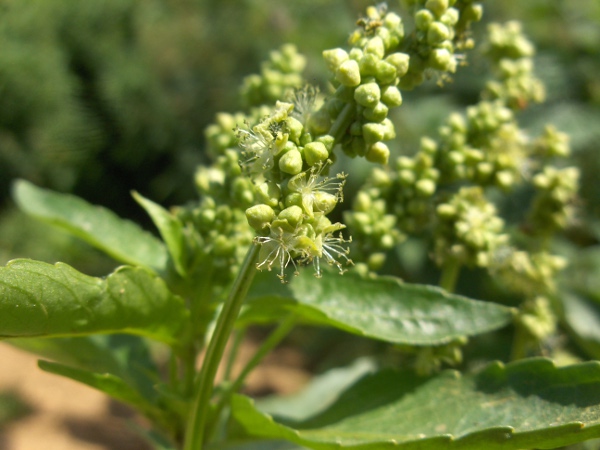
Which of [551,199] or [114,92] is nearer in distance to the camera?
[551,199]

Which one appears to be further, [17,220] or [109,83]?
[109,83]

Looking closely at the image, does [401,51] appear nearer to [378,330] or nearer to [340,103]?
[340,103]

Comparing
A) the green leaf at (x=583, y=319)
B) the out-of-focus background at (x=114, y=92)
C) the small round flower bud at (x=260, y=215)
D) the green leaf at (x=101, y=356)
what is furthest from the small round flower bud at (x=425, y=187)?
the out-of-focus background at (x=114, y=92)

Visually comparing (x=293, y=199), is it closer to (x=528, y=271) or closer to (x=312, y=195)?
(x=312, y=195)

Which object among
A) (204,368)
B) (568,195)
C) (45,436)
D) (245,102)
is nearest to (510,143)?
(568,195)

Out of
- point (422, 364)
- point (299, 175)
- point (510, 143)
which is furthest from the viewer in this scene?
point (510, 143)

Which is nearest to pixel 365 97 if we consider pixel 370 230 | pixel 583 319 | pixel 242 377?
pixel 370 230
